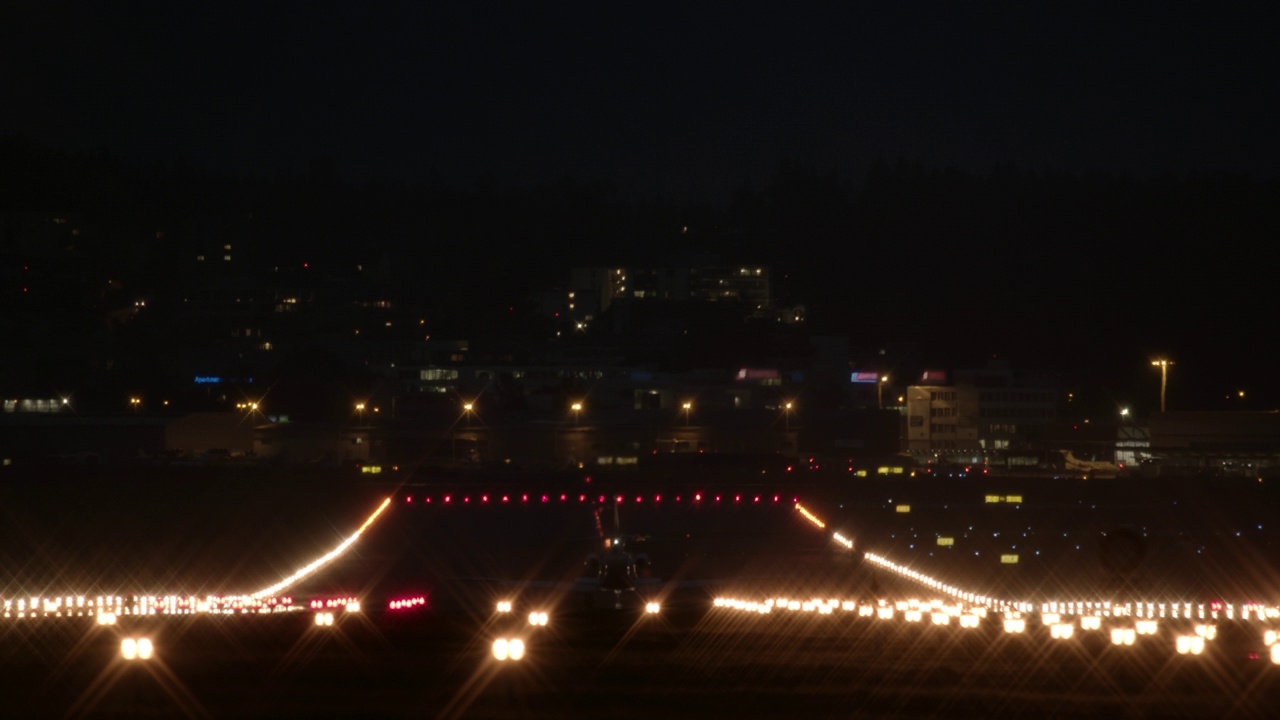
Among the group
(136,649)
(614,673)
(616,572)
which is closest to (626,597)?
(616,572)

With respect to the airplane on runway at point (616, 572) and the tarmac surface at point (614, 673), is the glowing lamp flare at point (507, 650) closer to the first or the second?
the tarmac surface at point (614, 673)

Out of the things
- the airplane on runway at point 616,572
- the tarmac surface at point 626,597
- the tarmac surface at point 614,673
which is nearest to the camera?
the tarmac surface at point 614,673

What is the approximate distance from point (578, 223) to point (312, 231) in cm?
3133

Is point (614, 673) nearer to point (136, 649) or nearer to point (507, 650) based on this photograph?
point (507, 650)

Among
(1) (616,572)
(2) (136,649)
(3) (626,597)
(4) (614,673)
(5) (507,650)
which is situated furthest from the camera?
(1) (616,572)

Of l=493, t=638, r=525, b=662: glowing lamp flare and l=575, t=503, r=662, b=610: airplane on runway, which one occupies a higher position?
l=575, t=503, r=662, b=610: airplane on runway

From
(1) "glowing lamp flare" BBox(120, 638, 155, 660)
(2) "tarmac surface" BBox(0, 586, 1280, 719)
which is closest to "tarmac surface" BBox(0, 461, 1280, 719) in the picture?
(2) "tarmac surface" BBox(0, 586, 1280, 719)

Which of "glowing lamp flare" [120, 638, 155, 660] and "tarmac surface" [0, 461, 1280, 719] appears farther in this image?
"glowing lamp flare" [120, 638, 155, 660]

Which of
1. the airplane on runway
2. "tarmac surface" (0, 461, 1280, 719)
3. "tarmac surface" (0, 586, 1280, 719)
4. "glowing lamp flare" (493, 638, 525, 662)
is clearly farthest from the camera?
the airplane on runway

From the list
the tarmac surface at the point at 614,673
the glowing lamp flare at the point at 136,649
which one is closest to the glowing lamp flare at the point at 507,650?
the tarmac surface at the point at 614,673

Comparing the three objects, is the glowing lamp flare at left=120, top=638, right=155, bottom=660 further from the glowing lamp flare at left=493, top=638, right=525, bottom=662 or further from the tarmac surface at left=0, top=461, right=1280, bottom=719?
the glowing lamp flare at left=493, top=638, right=525, bottom=662

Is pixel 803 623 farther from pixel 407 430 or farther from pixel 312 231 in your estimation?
pixel 312 231

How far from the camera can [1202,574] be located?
33875mm

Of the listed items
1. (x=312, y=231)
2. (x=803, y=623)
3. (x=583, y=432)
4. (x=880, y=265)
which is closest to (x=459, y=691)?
(x=803, y=623)
